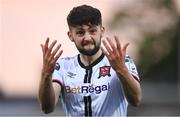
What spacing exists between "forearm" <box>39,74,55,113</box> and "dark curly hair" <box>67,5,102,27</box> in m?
0.49

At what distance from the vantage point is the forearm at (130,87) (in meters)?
7.37

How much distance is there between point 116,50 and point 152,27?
146 feet

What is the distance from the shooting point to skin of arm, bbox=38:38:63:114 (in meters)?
7.42

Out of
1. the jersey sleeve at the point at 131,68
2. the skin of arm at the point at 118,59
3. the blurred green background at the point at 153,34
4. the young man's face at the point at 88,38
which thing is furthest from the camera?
the blurred green background at the point at 153,34

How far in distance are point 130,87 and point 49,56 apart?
0.65 metres

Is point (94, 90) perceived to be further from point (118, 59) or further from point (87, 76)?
point (118, 59)

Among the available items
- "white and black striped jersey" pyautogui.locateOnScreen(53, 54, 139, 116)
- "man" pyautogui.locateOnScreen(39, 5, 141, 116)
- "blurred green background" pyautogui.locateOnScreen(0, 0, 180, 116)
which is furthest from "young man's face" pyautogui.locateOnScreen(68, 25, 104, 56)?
"blurred green background" pyautogui.locateOnScreen(0, 0, 180, 116)

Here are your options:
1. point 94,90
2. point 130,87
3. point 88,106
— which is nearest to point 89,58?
point 94,90

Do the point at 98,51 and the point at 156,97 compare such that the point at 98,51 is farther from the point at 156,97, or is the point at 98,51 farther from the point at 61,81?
the point at 156,97

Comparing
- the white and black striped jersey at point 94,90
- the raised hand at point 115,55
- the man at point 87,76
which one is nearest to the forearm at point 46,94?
the man at point 87,76

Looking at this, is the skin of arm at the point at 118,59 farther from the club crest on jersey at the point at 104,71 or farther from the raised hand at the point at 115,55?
the club crest on jersey at the point at 104,71

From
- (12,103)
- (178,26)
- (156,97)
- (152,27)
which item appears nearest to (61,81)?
(12,103)

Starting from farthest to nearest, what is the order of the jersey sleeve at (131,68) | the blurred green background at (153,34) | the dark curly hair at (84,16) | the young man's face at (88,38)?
the blurred green background at (153,34) → the jersey sleeve at (131,68) → the dark curly hair at (84,16) → the young man's face at (88,38)

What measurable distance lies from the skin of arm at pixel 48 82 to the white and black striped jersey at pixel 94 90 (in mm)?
107
